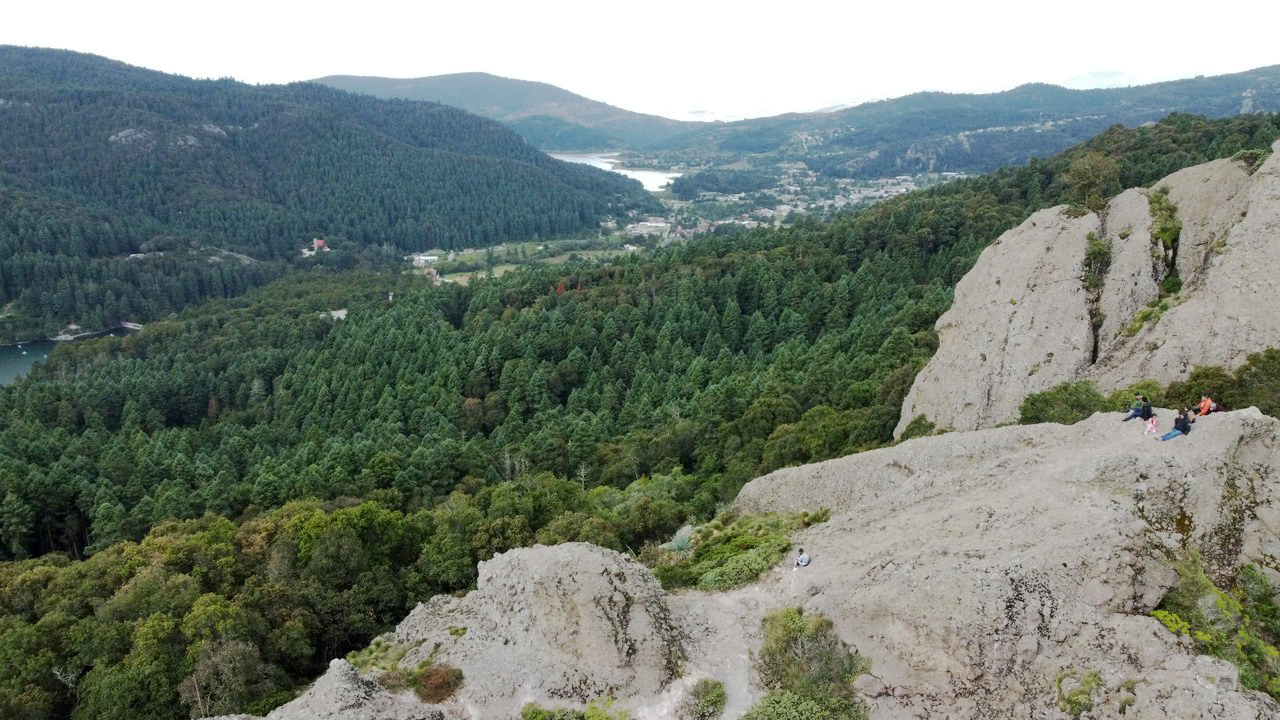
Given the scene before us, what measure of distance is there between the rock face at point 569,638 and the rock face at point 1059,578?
4708 mm

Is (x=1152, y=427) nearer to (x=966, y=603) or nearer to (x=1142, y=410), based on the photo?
(x=1142, y=410)

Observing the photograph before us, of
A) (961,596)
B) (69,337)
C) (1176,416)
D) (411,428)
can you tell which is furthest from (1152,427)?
(69,337)

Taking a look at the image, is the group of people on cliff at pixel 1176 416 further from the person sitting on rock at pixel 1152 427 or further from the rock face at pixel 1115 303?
the rock face at pixel 1115 303

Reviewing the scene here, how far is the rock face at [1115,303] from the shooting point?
31.8m

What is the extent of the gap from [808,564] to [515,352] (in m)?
76.1

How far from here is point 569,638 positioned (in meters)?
20.7

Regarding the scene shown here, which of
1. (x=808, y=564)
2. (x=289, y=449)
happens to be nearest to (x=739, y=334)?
(x=289, y=449)

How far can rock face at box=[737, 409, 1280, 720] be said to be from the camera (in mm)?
16109

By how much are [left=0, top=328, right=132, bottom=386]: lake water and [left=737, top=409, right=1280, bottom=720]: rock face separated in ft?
528

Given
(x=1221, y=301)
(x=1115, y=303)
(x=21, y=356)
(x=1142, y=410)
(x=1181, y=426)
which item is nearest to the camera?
(x=1181, y=426)

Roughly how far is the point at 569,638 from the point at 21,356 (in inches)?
6884

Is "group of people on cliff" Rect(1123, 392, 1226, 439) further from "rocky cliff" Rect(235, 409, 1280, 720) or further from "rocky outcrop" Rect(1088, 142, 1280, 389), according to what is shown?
"rocky outcrop" Rect(1088, 142, 1280, 389)

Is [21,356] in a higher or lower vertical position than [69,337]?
lower

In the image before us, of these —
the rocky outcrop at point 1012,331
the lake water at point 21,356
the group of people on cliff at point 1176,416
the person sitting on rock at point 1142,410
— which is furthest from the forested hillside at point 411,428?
the lake water at point 21,356
